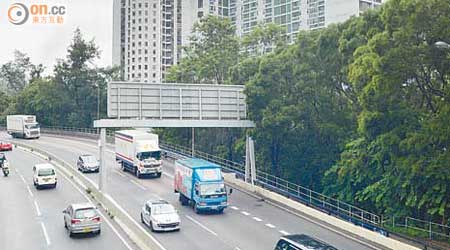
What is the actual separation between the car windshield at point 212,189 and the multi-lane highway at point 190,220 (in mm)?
1438

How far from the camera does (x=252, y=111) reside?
47.6 m

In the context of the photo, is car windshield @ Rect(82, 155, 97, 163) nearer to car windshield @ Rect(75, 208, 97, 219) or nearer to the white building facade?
car windshield @ Rect(75, 208, 97, 219)

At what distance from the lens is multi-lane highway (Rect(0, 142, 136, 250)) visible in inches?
1125

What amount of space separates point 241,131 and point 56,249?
3595 centimetres

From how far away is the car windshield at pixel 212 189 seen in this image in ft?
115

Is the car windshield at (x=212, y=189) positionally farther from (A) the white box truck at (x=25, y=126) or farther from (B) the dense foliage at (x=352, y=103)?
(A) the white box truck at (x=25, y=126)

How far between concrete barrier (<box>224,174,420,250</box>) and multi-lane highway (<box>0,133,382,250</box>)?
0.50 meters

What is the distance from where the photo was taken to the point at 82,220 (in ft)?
96.8

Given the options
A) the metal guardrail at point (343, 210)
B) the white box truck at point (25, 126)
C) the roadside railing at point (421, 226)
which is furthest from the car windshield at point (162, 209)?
the white box truck at point (25, 126)

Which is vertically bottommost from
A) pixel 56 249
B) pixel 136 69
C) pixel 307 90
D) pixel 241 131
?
pixel 56 249

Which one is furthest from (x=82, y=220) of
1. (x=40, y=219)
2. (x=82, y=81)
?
(x=82, y=81)

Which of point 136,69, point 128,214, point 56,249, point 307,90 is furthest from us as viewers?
point 136,69

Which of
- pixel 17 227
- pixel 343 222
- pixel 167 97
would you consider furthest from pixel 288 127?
pixel 17 227

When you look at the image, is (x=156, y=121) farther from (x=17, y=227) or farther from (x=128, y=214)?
(x=17, y=227)
